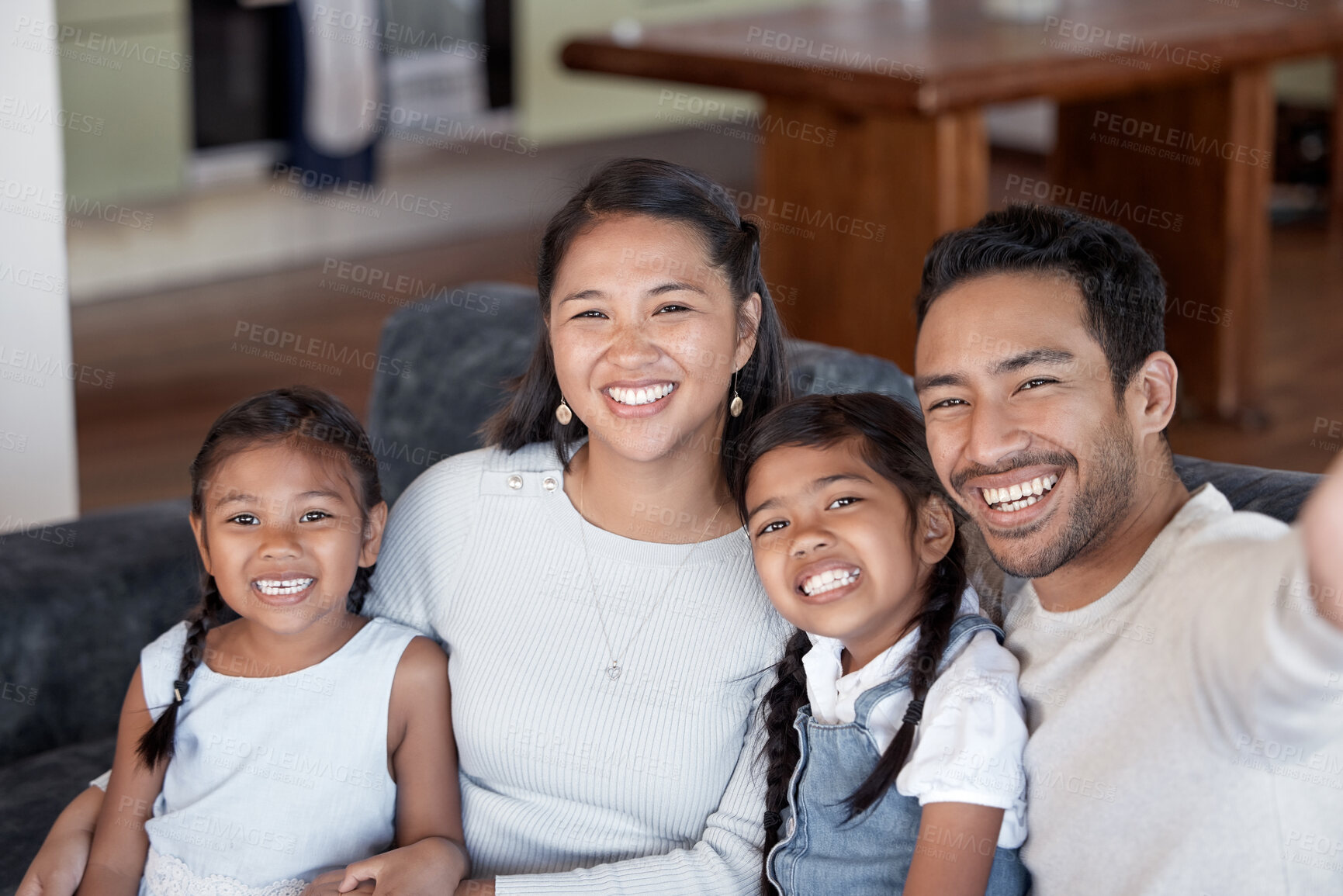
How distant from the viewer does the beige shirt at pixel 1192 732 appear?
0.95 metres

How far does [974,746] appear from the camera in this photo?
119 cm

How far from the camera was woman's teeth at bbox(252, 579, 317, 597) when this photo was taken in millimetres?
1445

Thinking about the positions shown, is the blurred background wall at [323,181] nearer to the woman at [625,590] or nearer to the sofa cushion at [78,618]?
the sofa cushion at [78,618]

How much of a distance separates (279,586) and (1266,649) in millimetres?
951

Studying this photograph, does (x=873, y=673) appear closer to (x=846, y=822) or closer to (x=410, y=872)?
(x=846, y=822)

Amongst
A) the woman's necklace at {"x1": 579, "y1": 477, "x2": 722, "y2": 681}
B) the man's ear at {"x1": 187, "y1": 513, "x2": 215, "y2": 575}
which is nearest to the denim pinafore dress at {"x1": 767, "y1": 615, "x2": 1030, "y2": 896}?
the woman's necklace at {"x1": 579, "y1": 477, "x2": 722, "y2": 681}

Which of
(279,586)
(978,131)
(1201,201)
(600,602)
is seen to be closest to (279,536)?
(279,586)

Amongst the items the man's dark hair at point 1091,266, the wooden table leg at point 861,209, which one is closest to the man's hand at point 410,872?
the man's dark hair at point 1091,266

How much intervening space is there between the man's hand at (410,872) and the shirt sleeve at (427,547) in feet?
0.78

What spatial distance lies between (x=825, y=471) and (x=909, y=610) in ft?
0.52

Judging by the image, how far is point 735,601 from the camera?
1.48 meters

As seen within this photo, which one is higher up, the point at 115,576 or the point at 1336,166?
the point at 1336,166

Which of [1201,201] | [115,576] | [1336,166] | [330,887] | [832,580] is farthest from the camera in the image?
[1336,166]

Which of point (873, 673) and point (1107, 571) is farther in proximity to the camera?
point (873, 673)
